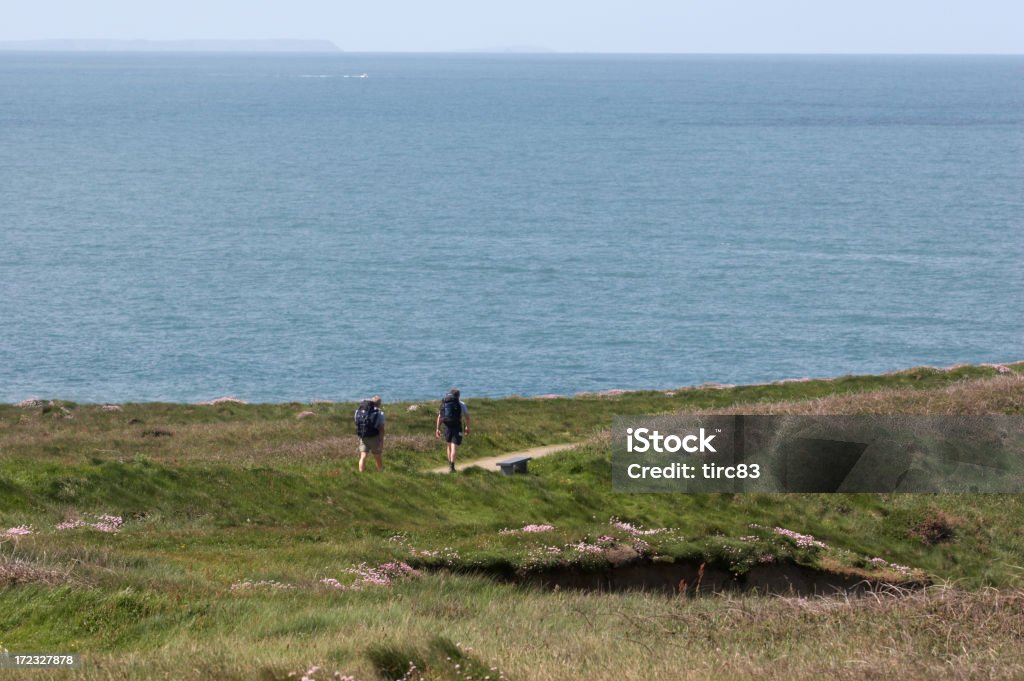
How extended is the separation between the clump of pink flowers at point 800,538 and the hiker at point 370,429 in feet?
29.6

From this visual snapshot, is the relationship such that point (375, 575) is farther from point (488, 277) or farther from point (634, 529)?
point (488, 277)

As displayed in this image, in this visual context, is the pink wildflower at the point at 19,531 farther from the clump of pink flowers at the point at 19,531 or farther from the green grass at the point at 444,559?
the green grass at the point at 444,559

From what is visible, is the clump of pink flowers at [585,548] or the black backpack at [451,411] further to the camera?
the black backpack at [451,411]

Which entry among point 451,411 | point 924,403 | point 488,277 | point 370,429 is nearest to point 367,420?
point 370,429

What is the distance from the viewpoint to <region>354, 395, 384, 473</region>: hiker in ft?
86.6

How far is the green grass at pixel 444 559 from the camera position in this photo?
41.1ft

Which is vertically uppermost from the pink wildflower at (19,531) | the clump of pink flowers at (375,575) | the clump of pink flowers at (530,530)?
the pink wildflower at (19,531)

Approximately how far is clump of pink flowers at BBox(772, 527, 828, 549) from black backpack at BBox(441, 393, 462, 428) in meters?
7.81

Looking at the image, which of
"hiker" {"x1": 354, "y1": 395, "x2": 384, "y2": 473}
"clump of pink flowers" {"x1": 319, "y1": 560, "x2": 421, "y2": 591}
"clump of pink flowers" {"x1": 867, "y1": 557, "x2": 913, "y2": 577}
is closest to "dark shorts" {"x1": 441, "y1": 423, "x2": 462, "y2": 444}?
"hiker" {"x1": 354, "y1": 395, "x2": 384, "y2": 473}

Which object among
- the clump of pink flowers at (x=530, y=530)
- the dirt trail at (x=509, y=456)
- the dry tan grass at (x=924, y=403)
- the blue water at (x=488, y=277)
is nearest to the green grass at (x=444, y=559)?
the dry tan grass at (x=924, y=403)

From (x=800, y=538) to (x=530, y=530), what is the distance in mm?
5758

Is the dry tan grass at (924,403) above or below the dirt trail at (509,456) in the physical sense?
above

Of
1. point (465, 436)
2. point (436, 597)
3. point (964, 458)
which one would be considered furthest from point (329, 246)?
point (436, 597)

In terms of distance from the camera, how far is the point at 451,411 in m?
27.6
